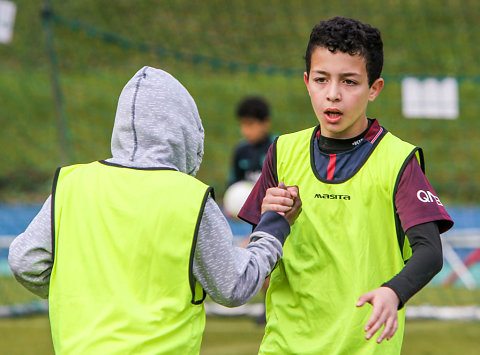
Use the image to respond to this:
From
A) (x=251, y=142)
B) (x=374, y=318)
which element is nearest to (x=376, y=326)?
(x=374, y=318)

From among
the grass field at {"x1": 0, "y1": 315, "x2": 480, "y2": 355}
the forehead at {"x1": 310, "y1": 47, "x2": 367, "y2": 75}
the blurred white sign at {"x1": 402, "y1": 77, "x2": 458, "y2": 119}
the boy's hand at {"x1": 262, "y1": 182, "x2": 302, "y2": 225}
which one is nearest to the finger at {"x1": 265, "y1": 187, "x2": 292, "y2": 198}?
the boy's hand at {"x1": 262, "y1": 182, "x2": 302, "y2": 225}

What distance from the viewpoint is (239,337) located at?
5566 mm

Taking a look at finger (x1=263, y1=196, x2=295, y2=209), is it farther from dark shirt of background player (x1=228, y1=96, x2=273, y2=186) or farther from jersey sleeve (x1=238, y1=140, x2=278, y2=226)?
dark shirt of background player (x1=228, y1=96, x2=273, y2=186)

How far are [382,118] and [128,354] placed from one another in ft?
30.5

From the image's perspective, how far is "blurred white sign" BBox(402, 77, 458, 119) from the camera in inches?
270

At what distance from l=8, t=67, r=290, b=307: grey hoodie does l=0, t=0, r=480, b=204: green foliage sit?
14.9 feet

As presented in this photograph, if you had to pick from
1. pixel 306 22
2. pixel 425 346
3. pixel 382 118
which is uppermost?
pixel 306 22

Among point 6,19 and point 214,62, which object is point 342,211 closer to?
point 214,62

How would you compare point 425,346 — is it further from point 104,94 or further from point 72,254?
point 104,94

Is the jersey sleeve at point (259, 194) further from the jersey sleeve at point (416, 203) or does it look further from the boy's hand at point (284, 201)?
the jersey sleeve at point (416, 203)

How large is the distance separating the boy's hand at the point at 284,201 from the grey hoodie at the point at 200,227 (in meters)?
0.03

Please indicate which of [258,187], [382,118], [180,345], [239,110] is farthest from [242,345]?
[382,118]

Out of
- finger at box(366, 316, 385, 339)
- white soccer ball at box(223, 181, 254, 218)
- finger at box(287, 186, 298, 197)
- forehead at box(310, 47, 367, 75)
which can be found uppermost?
forehead at box(310, 47, 367, 75)

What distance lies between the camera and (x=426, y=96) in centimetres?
692
